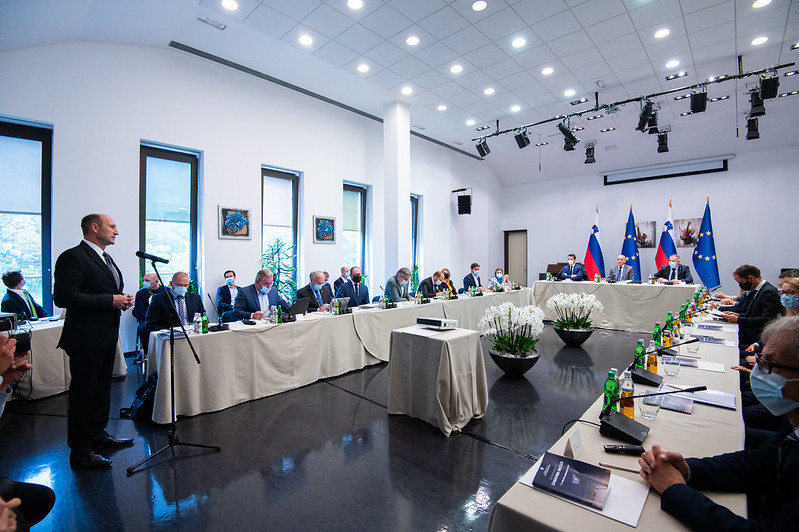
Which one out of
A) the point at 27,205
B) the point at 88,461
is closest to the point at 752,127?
the point at 88,461

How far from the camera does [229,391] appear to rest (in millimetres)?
3434

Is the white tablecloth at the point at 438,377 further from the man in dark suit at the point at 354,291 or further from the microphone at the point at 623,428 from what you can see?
the man in dark suit at the point at 354,291

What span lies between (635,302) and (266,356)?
6.57m

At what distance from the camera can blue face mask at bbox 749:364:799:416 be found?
3.60 feet

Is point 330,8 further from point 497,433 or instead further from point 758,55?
point 758,55

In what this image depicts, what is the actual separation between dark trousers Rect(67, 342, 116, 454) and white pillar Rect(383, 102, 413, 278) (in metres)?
5.37

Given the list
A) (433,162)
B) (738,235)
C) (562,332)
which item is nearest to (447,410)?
(562,332)

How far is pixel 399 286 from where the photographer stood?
600 centimetres

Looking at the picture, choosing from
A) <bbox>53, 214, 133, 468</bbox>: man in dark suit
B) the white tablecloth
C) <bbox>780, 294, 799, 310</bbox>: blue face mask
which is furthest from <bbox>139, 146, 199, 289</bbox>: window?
<bbox>780, 294, 799, 310</bbox>: blue face mask

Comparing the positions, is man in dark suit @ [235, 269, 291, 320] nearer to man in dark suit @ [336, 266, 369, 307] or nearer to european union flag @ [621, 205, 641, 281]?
man in dark suit @ [336, 266, 369, 307]

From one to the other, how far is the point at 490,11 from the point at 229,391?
5.15 m

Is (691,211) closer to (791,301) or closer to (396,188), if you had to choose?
(396,188)

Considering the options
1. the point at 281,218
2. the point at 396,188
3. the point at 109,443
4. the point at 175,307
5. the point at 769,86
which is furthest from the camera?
the point at 396,188

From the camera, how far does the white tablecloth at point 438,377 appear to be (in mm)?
2922
